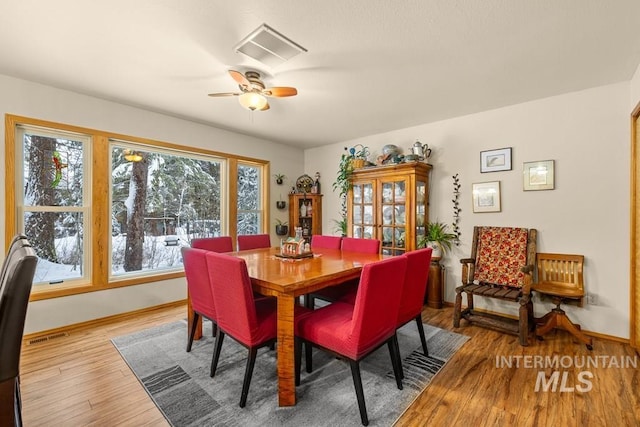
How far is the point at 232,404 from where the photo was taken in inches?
71.6

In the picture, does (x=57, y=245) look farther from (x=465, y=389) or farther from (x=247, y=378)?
(x=465, y=389)

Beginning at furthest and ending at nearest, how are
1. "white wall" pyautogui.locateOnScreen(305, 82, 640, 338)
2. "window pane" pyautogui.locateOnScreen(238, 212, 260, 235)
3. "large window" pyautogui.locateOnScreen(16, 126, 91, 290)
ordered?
"window pane" pyautogui.locateOnScreen(238, 212, 260, 235) < "large window" pyautogui.locateOnScreen(16, 126, 91, 290) < "white wall" pyautogui.locateOnScreen(305, 82, 640, 338)

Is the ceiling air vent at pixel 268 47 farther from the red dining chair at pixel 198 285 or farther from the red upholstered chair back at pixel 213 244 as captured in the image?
the red upholstered chair back at pixel 213 244

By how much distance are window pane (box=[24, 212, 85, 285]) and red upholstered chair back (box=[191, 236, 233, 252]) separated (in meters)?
1.29

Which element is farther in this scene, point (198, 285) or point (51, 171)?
point (51, 171)

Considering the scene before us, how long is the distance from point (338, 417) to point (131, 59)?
3015mm

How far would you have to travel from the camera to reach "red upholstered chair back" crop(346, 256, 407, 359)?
1599 millimetres

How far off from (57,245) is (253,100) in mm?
2636

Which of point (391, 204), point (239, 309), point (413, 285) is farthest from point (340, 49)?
point (391, 204)

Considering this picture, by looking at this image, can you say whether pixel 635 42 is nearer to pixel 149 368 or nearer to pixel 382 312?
pixel 382 312

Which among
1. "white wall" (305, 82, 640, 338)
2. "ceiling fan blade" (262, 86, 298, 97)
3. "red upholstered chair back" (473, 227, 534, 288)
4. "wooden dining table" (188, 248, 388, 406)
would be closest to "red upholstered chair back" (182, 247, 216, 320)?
"wooden dining table" (188, 248, 388, 406)

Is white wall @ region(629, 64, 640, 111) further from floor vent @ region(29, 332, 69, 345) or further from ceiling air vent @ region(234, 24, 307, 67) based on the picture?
floor vent @ region(29, 332, 69, 345)

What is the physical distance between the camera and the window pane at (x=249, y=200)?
4660mm

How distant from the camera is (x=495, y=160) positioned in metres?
3.40
